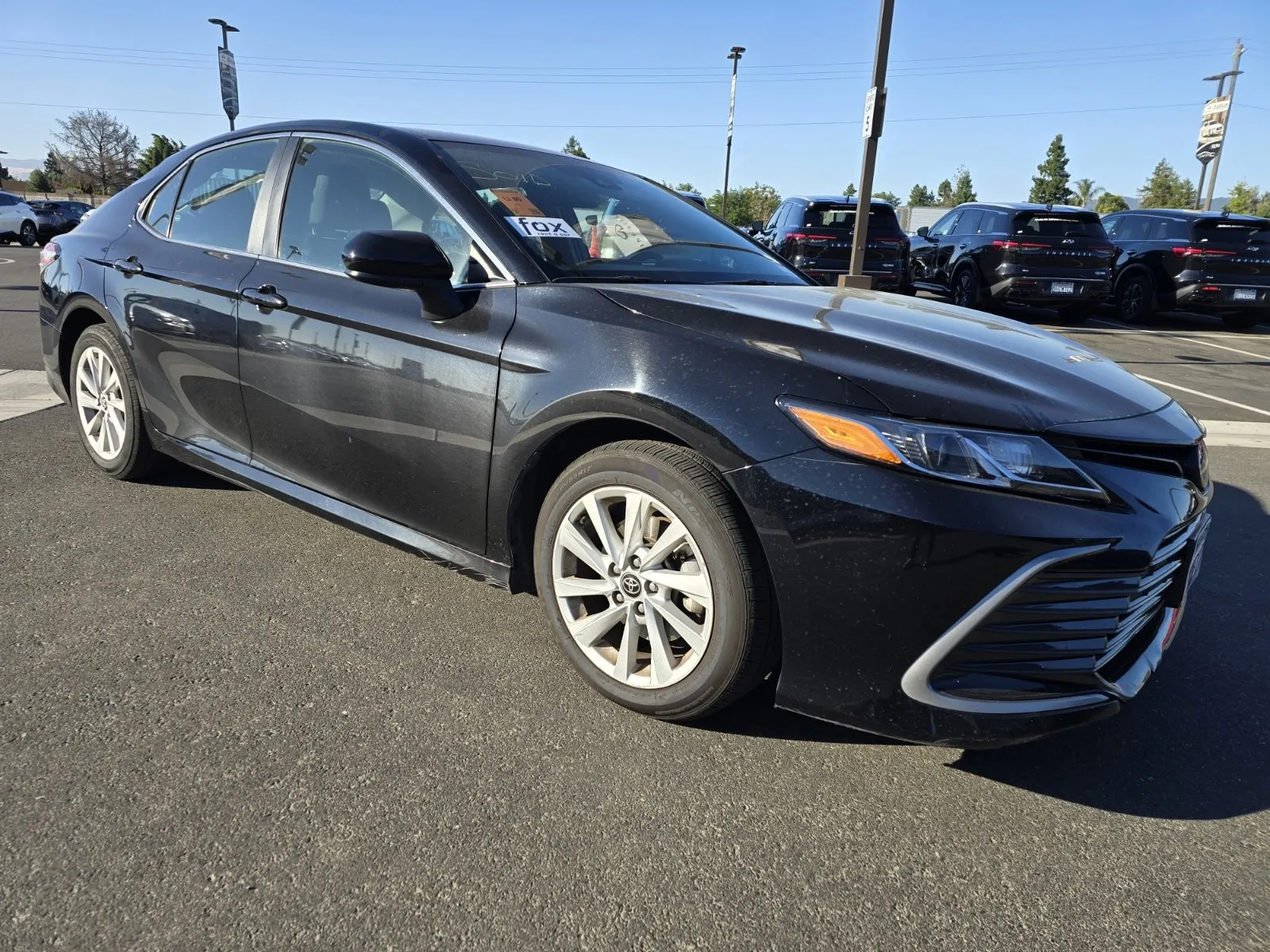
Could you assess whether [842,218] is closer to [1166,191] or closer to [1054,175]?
[1166,191]

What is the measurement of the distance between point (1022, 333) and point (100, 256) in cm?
369

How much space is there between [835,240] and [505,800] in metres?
11.5

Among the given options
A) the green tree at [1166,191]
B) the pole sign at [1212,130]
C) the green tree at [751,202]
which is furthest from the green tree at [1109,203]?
the pole sign at [1212,130]

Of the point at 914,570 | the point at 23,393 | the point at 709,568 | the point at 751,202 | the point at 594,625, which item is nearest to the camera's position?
the point at 914,570

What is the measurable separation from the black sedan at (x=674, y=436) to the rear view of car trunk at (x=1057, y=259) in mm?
10222

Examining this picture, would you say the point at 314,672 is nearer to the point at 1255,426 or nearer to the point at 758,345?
the point at 758,345

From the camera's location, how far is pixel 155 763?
216 cm

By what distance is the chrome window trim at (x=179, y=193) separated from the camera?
343 centimetres

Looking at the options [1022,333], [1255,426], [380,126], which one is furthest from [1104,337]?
[380,126]

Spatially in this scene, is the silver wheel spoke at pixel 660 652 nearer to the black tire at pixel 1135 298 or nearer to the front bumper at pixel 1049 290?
the front bumper at pixel 1049 290

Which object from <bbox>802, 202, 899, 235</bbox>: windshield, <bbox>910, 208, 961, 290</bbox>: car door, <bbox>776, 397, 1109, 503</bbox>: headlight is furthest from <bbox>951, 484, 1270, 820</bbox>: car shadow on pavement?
<bbox>910, 208, 961, 290</bbox>: car door

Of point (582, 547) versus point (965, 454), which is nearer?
point (965, 454)

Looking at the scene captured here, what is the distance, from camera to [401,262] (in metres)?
2.53

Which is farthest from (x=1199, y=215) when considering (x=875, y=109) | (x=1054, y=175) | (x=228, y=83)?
(x=1054, y=175)
